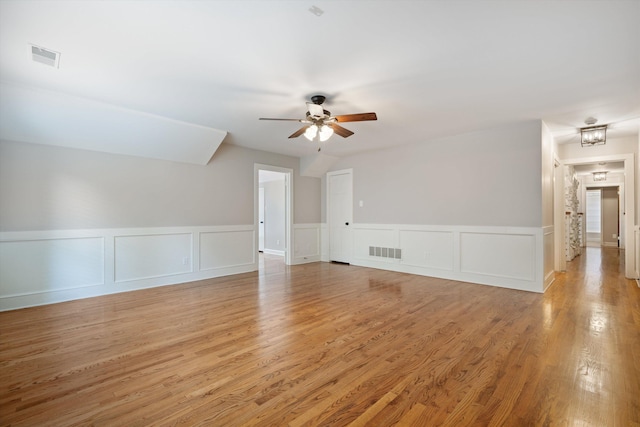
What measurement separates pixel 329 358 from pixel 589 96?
156 inches

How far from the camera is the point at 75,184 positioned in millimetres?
4082

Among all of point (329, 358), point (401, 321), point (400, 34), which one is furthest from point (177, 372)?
point (400, 34)

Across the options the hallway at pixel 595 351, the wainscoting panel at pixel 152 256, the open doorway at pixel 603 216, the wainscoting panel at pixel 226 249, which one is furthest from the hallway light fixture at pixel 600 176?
the wainscoting panel at pixel 152 256

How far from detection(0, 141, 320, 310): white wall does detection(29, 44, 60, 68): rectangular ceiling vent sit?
6.00 ft

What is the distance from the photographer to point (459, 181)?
5.09 m

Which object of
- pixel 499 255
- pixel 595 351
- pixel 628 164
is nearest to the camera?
pixel 595 351

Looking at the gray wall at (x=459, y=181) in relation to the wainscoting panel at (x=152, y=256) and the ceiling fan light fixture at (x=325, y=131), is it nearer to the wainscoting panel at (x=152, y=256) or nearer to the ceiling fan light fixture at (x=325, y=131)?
the ceiling fan light fixture at (x=325, y=131)

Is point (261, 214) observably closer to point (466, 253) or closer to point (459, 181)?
point (459, 181)

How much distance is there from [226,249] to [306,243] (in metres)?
2.05

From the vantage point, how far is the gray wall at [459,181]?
4.40 m

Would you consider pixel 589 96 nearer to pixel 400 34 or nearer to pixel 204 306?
pixel 400 34

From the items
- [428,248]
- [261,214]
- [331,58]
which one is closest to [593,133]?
[428,248]

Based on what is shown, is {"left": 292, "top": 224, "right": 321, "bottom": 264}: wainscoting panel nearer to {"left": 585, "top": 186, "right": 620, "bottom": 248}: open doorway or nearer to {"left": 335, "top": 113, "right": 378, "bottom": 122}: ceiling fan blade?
{"left": 335, "top": 113, "right": 378, "bottom": 122}: ceiling fan blade

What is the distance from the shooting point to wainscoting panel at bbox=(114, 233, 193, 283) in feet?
14.6
